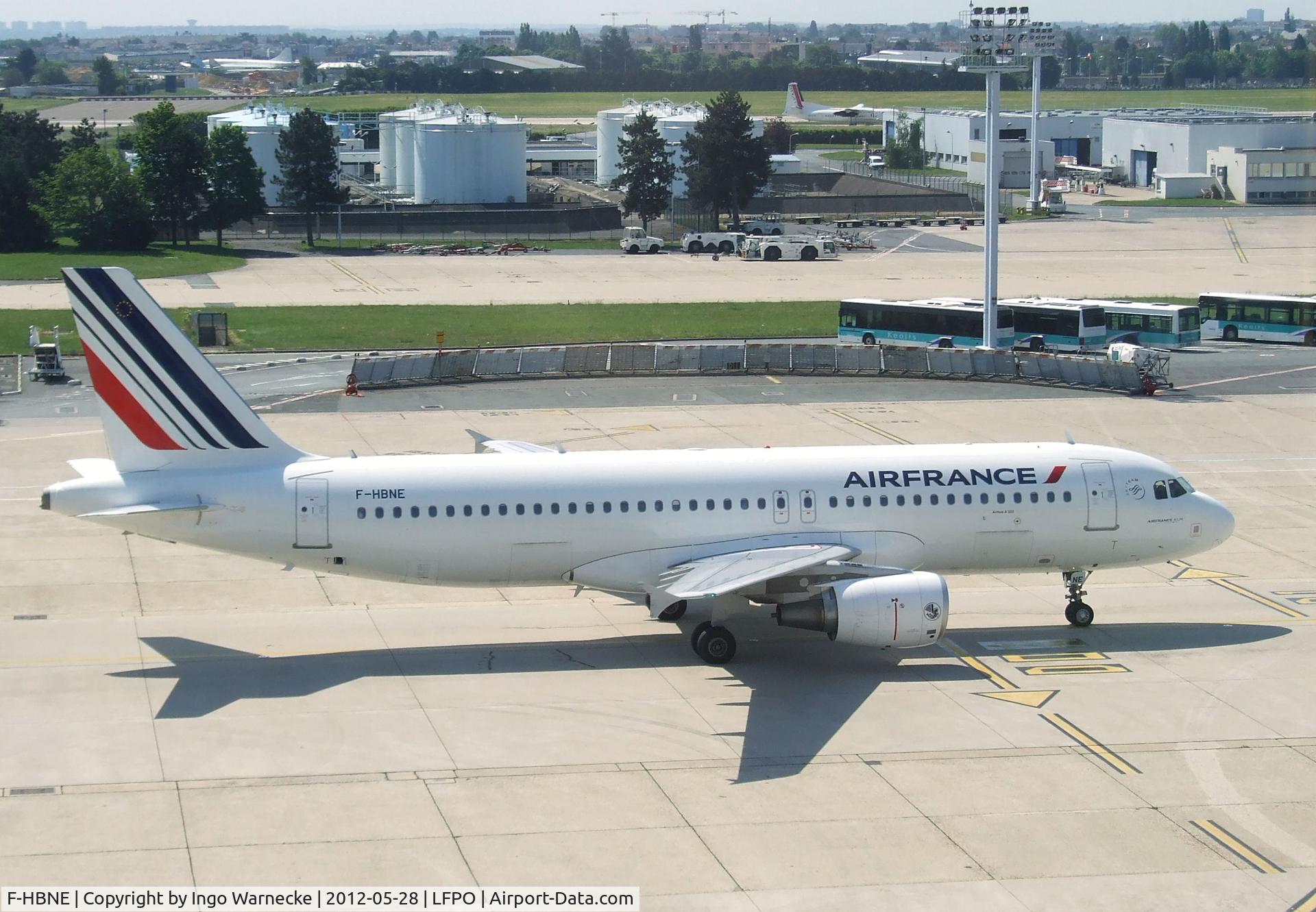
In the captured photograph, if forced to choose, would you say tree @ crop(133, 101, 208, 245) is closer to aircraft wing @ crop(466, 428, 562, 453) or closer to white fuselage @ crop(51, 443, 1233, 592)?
aircraft wing @ crop(466, 428, 562, 453)

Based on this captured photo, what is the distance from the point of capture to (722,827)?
1047 inches

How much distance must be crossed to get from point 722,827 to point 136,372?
18.1 meters

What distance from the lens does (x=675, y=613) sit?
38.6m

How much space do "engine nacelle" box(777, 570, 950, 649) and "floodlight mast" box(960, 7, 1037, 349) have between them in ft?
146

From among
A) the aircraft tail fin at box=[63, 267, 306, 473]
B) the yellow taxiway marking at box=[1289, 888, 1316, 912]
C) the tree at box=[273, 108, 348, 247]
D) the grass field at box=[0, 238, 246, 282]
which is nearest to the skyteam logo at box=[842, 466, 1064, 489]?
the aircraft tail fin at box=[63, 267, 306, 473]

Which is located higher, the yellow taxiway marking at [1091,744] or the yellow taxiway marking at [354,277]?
the yellow taxiway marking at [354,277]

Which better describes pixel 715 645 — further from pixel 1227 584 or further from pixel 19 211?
pixel 19 211

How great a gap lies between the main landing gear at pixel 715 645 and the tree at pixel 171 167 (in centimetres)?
→ 12079

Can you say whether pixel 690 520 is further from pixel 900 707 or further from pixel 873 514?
pixel 900 707

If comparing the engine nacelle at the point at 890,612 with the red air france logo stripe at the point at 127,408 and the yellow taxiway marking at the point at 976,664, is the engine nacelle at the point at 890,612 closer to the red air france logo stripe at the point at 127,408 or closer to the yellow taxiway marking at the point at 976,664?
the yellow taxiway marking at the point at 976,664

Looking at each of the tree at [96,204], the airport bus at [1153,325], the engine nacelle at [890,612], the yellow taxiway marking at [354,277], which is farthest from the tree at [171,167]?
the engine nacelle at [890,612]

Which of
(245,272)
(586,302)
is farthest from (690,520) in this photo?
(245,272)

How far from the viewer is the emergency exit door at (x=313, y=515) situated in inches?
1401

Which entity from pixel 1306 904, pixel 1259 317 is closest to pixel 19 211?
pixel 1259 317
